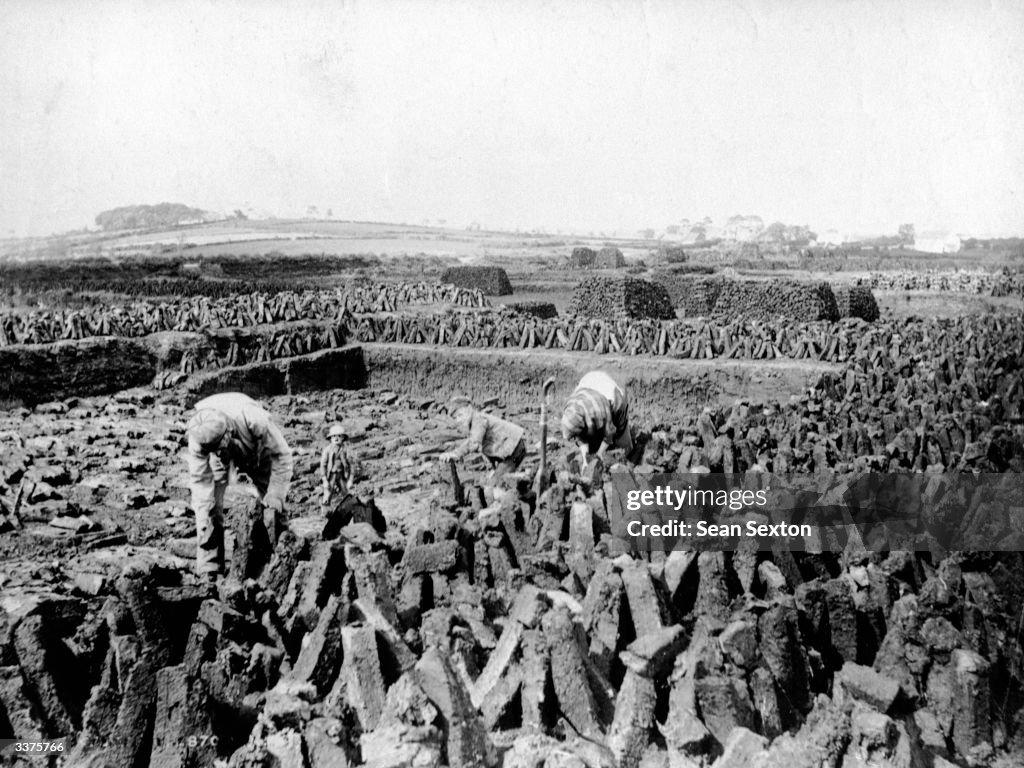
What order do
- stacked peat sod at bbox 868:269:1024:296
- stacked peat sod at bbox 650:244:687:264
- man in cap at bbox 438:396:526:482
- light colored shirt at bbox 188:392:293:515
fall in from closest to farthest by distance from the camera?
light colored shirt at bbox 188:392:293:515, man in cap at bbox 438:396:526:482, stacked peat sod at bbox 868:269:1024:296, stacked peat sod at bbox 650:244:687:264

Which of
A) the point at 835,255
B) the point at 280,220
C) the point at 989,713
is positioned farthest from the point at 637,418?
Answer: the point at 835,255

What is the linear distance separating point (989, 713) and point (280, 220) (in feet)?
165

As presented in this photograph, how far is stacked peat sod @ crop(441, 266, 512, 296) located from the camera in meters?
33.6

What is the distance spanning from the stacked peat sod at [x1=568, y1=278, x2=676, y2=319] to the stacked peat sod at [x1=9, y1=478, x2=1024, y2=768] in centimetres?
2046

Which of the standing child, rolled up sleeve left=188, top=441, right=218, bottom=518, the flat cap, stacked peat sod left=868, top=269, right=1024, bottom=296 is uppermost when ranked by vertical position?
stacked peat sod left=868, top=269, right=1024, bottom=296

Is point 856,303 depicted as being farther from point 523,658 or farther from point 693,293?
point 523,658

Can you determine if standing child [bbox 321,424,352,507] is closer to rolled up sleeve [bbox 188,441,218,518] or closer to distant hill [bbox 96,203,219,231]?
rolled up sleeve [bbox 188,441,218,518]

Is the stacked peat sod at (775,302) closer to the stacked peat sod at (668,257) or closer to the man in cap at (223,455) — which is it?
the stacked peat sod at (668,257)

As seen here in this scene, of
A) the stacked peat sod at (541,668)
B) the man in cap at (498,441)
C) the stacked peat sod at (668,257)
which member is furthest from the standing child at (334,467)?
the stacked peat sod at (668,257)

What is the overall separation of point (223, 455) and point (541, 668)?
471 cm

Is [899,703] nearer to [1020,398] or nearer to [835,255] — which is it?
[1020,398]

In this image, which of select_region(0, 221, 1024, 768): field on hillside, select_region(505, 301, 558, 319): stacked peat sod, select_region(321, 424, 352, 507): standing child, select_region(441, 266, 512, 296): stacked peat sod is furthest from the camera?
select_region(441, 266, 512, 296): stacked peat sod

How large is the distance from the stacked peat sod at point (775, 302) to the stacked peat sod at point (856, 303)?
1.57 ft

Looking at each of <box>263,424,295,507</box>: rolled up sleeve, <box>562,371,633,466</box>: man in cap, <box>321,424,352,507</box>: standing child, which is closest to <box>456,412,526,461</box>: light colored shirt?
<box>562,371,633,466</box>: man in cap
